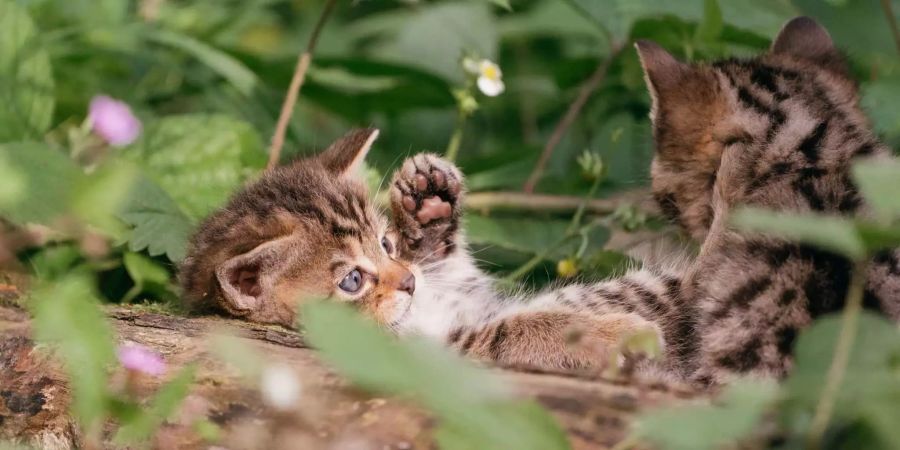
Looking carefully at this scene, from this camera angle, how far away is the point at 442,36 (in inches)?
227

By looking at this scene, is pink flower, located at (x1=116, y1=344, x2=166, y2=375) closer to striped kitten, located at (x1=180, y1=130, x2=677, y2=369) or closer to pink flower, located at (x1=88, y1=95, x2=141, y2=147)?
striped kitten, located at (x1=180, y1=130, x2=677, y2=369)

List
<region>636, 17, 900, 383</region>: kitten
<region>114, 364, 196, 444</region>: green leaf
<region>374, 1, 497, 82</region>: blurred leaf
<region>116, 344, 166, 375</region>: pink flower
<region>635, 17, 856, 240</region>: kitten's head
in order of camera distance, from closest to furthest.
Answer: <region>114, 364, 196, 444</region>: green leaf < <region>116, 344, 166, 375</region>: pink flower < <region>636, 17, 900, 383</region>: kitten < <region>635, 17, 856, 240</region>: kitten's head < <region>374, 1, 497, 82</region>: blurred leaf

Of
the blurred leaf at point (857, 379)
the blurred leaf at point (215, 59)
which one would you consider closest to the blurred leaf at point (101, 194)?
the blurred leaf at point (857, 379)

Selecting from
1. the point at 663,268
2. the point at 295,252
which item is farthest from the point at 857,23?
the point at 295,252

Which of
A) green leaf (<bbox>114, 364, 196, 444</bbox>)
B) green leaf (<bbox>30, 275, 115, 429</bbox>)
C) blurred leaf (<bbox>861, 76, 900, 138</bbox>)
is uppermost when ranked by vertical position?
blurred leaf (<bbox>861, 76, 900, 138</bbox>)

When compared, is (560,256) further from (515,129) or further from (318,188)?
(515,129)

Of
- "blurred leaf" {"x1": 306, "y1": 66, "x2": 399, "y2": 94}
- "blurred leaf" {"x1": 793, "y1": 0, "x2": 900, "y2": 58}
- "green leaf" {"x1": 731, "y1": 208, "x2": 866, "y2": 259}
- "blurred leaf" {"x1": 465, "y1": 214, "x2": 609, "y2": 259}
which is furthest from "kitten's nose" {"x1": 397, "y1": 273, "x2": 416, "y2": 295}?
"blurred leaf" {"x1": 793, "y1": 0, "x2": 900, "y2": 58}

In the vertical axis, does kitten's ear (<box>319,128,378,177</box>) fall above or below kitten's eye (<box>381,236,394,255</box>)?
above

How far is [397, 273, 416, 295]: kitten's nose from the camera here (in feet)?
10.8

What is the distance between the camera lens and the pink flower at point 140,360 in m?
2.36

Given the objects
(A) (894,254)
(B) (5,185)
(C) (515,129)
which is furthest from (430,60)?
(B) (5,185)

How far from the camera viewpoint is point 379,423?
2.12 metres

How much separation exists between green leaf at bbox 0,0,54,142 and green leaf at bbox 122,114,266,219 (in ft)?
1.05

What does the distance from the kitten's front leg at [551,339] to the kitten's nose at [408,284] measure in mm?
246
